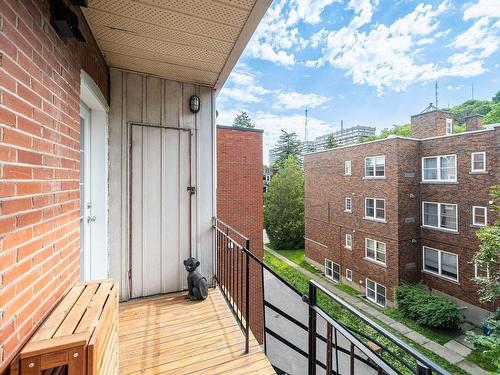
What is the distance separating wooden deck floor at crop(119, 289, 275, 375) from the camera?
1.84 m

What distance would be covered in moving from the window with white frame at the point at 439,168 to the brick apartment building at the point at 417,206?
1.3 inches

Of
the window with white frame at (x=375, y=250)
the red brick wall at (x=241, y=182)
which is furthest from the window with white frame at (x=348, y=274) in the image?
the red brick wall at (x=241, y=182)

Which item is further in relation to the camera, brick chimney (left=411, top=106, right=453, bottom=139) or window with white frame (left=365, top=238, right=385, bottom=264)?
window with white frame (left=365, top=238, right=385, bottom=264)

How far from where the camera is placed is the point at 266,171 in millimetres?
29562

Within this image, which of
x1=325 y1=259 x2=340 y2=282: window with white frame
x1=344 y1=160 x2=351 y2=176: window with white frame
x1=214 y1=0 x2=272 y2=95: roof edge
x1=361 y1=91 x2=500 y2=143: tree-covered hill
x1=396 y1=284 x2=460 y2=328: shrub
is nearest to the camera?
x1=214 y1=0 x2=272 y2=95: roof edge

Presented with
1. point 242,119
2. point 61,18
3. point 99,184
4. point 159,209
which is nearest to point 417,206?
point 159,209

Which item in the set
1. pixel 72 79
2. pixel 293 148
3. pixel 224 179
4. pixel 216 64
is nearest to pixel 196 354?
pixel 72 79

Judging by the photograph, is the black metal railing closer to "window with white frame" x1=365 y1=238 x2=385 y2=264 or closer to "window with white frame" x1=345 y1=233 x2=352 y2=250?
"window with white frame" x1=365 y1=238 x2=385 y2=264

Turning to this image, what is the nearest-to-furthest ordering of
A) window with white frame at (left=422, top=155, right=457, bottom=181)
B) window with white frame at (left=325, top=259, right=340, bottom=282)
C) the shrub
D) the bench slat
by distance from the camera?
1. the bench slat
2. the shrub
3. window with white frame at (left=422, top=155, right=457, bottom=181)
4. window with white frame at (left=325, top=259, right=340, bottom=282)

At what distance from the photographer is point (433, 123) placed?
413 inches

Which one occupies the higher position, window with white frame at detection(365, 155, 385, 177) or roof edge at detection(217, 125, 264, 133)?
roof edge at detection(217, 125, 264, 133)

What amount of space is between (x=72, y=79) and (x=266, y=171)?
2812cm

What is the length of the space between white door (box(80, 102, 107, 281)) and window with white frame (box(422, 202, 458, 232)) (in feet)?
36.3

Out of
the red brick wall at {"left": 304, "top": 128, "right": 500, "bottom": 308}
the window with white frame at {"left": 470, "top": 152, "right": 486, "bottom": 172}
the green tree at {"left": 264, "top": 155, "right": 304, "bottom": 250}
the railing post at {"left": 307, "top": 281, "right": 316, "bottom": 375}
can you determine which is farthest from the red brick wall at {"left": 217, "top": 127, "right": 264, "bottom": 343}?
the green tree at {"left": 264, "top": 155, "right": 304, "bottom": 250}
